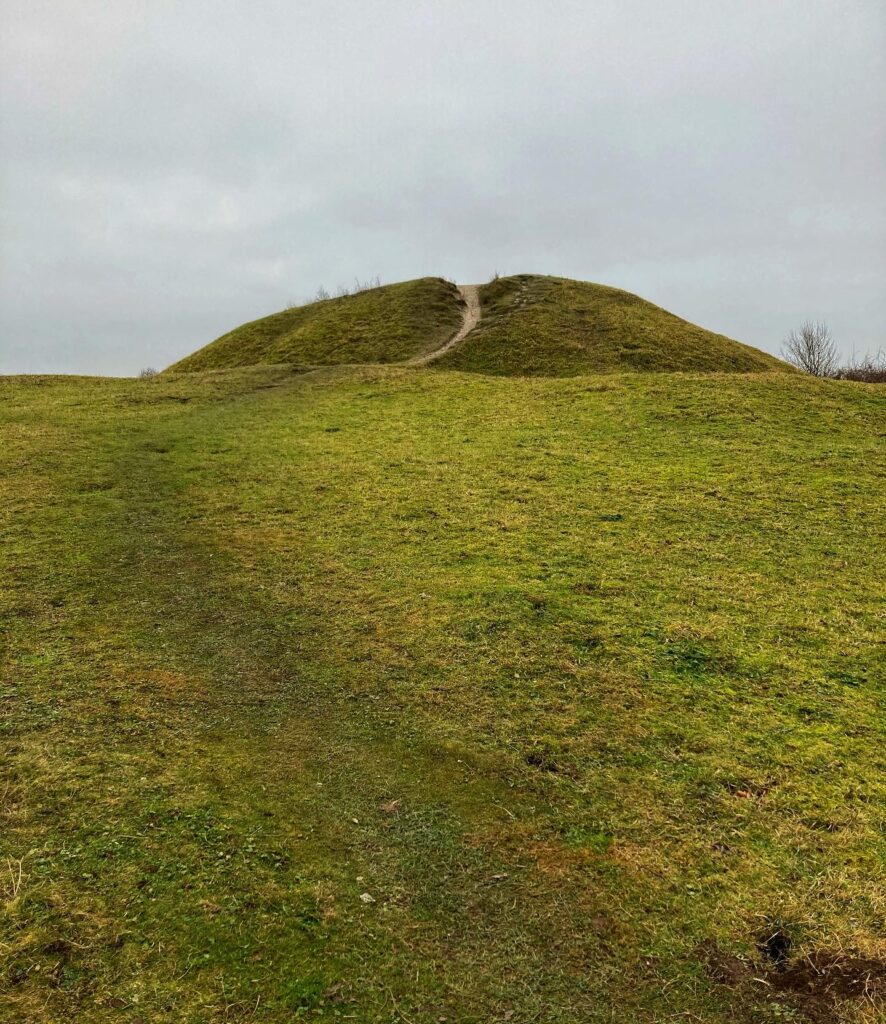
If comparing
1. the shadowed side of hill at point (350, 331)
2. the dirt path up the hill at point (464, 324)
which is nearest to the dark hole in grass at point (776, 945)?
the dirt path up the hill at point (464, 324)

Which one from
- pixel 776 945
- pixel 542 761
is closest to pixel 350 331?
pixel 542 761

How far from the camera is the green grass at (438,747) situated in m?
4.90

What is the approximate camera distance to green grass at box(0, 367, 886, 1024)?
16.1 feet

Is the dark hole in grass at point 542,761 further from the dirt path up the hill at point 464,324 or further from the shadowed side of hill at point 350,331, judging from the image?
the shadowed side of hill at point 350,331

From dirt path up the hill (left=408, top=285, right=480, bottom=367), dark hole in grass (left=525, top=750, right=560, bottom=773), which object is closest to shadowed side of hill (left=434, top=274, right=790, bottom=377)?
dirt path up the hill (left=408, top=285, right=480, bottom=367)

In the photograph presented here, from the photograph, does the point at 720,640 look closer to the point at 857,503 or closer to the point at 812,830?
the point at 812,830

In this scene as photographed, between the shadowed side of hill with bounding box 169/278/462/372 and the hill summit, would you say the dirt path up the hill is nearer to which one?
the hill summit

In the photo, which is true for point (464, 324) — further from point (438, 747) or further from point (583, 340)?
point (438, 747)

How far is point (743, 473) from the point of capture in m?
17.0

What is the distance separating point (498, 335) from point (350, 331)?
11.3m

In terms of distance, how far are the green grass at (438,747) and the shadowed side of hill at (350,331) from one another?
2826 cm

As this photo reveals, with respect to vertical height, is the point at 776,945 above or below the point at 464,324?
below

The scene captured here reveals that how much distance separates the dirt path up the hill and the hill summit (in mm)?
Answer: 249

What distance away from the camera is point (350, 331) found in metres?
46.8
